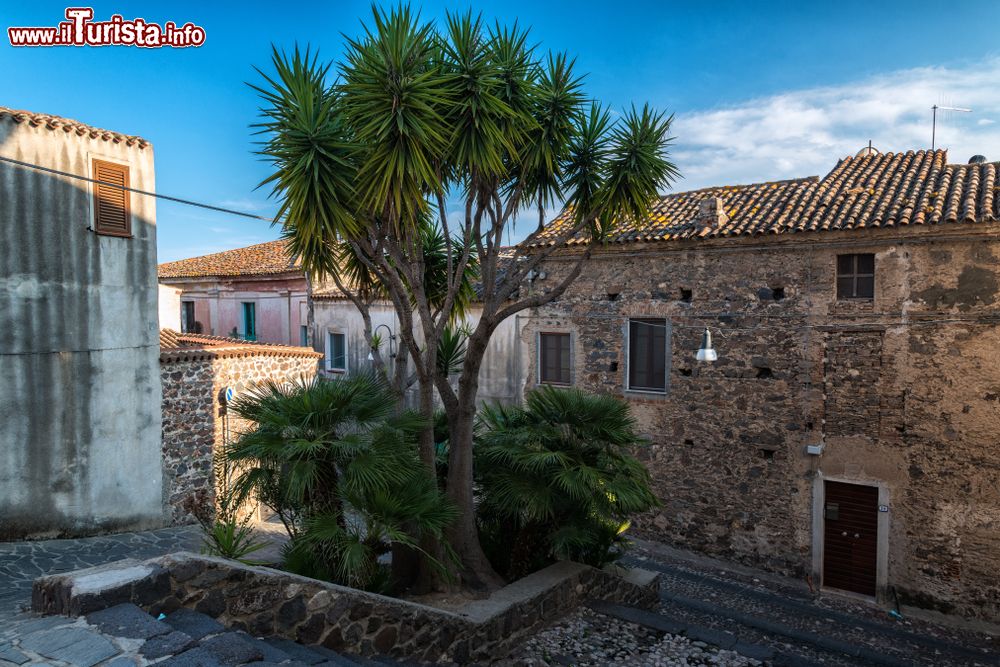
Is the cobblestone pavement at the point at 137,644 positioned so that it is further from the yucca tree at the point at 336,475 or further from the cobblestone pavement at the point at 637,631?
the yucca tree at the point at 336,475

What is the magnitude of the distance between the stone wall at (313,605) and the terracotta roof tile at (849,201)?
20.1ft

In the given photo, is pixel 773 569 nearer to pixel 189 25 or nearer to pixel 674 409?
pixel 674 409

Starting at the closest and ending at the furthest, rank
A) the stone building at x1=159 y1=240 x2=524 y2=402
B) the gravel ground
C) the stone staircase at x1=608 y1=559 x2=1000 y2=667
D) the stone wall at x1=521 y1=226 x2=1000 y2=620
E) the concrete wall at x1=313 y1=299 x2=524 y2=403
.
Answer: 1. the gravel ground
2. the stone staircase at x1=608 y1=559 x2=1000 y2=667
3. the stone wall at x1=521 y1=226 x2=1000 y2=620
4. the concrete wall at x1=313 y1=299 x2=524 y2=403
5. the stone building at x1=159 y1=240 x2=524 y2=402

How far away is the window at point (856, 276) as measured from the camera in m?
11.2

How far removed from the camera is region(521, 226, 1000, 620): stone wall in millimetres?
10539

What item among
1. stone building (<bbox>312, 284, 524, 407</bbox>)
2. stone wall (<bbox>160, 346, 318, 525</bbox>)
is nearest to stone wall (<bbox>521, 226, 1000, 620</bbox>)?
stone building (<bbox>312, 284, 524, 407</bbox>)

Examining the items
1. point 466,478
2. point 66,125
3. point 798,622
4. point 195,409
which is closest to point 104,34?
point 66,125

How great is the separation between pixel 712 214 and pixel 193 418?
33.4 ft

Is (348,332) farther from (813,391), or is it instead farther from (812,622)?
(812,622)

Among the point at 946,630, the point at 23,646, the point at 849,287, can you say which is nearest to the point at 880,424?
the point at 849,287

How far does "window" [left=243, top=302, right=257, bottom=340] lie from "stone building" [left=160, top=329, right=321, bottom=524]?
34.5 ft

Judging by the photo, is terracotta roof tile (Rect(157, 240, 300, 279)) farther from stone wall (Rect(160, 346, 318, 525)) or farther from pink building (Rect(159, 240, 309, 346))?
stone wall (Rect(160, 346, 318, 525))

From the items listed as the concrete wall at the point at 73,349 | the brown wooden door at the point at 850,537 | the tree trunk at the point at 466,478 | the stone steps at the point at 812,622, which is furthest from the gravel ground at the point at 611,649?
the concrete wall at the point at 73,349

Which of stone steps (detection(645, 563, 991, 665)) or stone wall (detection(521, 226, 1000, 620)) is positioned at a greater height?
stone wall (detection(521, 226, 1000, 620))
